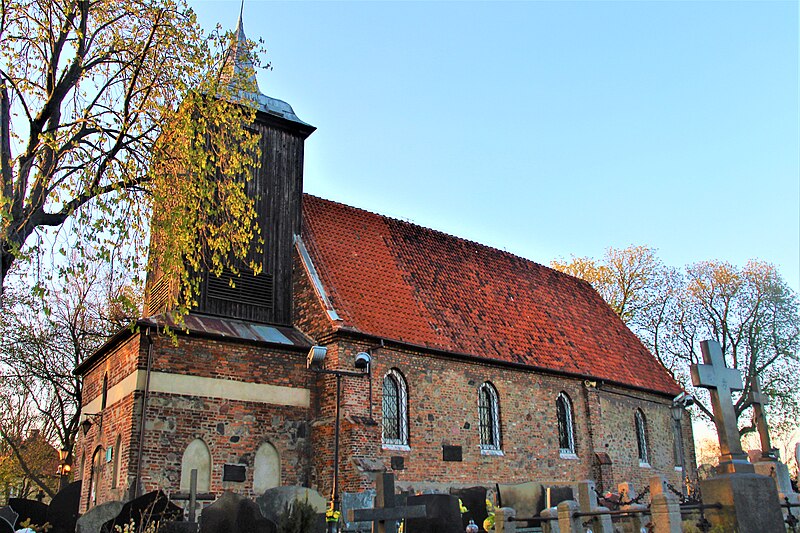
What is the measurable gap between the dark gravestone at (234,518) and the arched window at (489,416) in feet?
31.4

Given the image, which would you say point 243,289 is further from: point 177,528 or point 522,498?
point 177,528

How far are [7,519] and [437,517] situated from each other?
19.6 feet

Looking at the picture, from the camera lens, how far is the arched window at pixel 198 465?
45.2 feet

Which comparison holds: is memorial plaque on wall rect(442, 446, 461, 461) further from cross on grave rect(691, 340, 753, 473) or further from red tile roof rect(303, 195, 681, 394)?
cross on grave rect(691, 340, 753, 473)

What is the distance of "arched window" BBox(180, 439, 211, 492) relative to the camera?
13766 millimetres

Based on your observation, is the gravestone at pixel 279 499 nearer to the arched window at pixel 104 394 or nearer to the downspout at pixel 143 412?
the downspout at pixel 143 412

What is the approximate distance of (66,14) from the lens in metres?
10.9

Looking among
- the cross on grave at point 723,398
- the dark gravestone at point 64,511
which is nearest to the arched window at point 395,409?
the dark gravestone at point 64,511

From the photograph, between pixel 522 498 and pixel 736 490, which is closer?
pixel 736 490

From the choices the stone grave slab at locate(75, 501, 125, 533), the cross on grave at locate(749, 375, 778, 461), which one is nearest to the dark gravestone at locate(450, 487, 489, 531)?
the stone grave slab at locate(75, 501, 125, 533)

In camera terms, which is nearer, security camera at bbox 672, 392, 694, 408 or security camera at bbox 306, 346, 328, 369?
security camera at bbox 306, 346, 328, 369

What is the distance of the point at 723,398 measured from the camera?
10.0 m

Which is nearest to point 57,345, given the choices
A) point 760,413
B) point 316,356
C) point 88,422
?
point 88,422

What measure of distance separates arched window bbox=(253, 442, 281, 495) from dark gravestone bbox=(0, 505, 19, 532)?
17.5 feet
